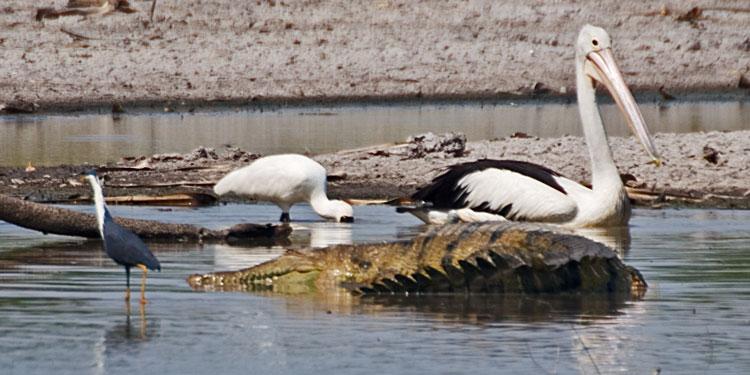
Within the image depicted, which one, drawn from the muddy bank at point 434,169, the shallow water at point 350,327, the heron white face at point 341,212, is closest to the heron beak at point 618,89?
the muddy bank at point 434,169

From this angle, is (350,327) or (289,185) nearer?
(350,327)

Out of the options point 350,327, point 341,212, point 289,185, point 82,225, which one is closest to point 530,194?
point 341,212

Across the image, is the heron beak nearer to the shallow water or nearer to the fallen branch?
the shallow water

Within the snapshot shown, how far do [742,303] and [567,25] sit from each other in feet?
74.5

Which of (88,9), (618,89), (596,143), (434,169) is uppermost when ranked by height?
(88,9)

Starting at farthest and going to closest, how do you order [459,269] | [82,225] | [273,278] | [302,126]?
1. [302,126]
2. [82,225]
3. [273,278]
4. [459,269]

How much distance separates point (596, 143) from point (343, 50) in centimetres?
1587

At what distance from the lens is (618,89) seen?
13945 millimetres

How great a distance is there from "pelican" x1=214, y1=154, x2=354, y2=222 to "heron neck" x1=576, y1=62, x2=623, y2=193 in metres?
1.81

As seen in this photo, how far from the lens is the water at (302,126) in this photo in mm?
20406

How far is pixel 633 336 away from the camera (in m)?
7.80

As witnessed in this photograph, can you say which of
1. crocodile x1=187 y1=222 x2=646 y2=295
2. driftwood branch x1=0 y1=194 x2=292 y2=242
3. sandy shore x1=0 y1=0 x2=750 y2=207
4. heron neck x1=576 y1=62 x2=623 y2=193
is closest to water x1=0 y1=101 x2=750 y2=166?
sandy shore x1=0 y1=0 x2=750 y2=207

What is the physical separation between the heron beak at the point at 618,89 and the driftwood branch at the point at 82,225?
3382mm

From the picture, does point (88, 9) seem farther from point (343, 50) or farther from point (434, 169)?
point (434, 169)
